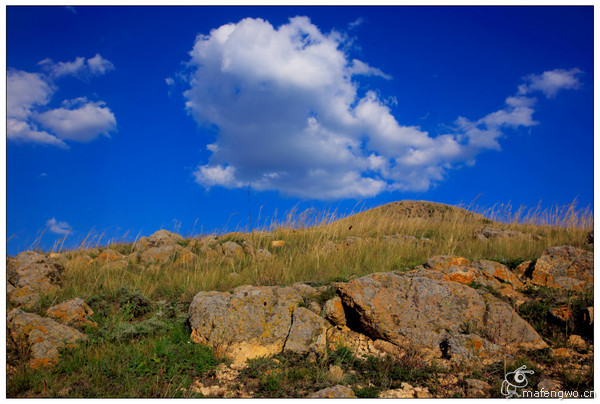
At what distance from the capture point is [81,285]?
763 cm

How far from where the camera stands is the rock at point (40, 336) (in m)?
5.03

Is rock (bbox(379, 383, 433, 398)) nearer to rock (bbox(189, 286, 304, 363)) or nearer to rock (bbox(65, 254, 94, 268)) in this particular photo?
rock (bbox(189, 286, 304, 363))

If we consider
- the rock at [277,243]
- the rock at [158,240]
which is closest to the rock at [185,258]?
the rock at [158,240]

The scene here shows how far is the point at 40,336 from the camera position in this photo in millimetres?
5227

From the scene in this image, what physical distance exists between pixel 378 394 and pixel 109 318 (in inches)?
169

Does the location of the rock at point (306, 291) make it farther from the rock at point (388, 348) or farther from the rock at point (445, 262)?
the rock at point (445, 262)

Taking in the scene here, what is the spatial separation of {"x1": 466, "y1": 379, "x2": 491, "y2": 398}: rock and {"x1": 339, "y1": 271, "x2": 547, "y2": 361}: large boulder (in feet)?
1.72

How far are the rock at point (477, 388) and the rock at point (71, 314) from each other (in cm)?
518

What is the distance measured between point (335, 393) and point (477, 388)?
1.60 meters

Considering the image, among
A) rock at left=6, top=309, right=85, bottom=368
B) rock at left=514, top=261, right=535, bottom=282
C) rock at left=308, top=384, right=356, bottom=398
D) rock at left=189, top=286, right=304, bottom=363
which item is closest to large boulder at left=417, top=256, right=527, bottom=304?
rock at left=514, top=261, right=535, bottom=282

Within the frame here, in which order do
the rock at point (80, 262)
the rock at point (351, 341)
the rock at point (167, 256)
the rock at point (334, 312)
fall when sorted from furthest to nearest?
the rock at point (167, 256)
the rock at point (80, 262)
the rock at point (334, 312)
the rock at point (351, 341)
